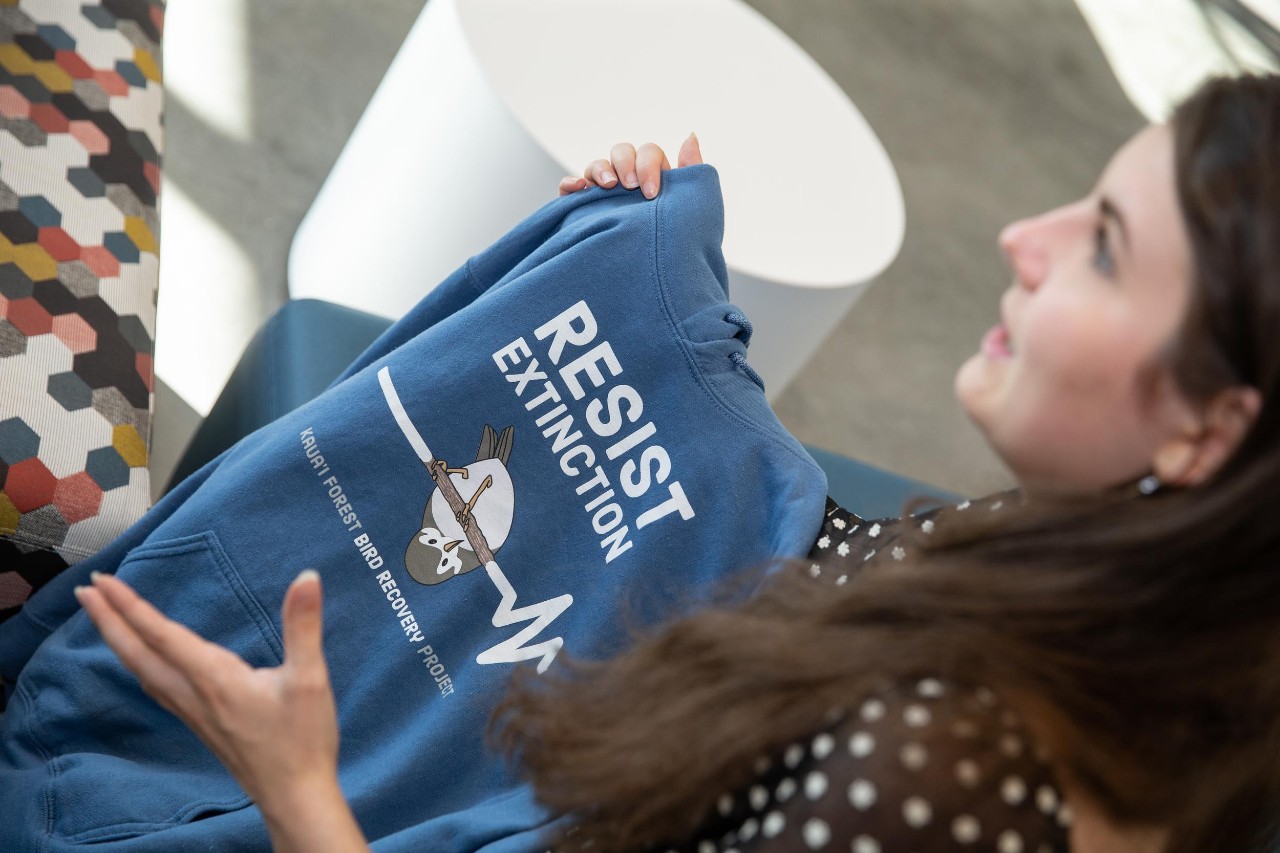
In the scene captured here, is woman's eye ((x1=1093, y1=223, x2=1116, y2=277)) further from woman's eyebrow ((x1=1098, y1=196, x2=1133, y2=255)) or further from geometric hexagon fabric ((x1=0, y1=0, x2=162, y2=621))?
geometric hexagon fabric ((x1=0, y1=0, x2=162, y2=621))

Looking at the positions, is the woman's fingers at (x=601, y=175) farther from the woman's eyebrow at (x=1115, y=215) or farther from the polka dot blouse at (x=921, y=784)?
the polka dot blouse at (x=921, y=784)

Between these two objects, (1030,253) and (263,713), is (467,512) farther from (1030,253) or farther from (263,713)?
(1030,253)

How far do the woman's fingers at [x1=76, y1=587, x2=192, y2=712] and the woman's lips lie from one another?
0.61 meters

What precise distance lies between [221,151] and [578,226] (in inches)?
62.2

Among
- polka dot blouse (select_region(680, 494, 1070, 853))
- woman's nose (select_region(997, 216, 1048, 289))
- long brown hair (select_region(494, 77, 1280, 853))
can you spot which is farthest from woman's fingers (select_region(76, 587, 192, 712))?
woman's nose (select_region(997, 216, 1048, 289))

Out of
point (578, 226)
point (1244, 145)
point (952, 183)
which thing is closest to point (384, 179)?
point (578, 226)

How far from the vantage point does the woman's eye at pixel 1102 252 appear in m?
0.75

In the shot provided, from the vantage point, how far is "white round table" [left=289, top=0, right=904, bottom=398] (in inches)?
73.2

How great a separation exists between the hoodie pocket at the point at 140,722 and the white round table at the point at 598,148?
93 cm

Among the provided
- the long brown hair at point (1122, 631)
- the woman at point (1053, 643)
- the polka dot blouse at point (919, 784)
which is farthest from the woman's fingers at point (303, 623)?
the polka dot blouse at point (919, 784)

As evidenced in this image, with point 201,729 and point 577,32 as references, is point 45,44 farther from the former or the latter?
point 201,729

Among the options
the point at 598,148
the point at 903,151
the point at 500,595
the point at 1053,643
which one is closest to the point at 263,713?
the point at 500,595

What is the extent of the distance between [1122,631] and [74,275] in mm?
1263

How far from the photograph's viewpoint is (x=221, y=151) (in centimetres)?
245
